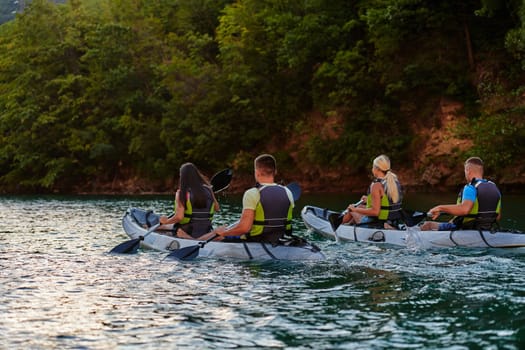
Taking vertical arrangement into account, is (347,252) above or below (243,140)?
below

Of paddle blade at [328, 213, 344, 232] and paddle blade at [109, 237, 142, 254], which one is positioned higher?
paddle blade at [328, 213, 344, 232]

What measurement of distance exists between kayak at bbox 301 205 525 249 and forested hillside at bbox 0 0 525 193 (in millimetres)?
15795

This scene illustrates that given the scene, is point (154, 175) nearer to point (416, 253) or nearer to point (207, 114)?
point (207, 114)

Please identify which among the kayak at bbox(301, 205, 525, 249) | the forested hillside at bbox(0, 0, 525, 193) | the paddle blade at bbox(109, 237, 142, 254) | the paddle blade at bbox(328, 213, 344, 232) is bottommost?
the paddle blade at bbox(109, 237, 142, 254)

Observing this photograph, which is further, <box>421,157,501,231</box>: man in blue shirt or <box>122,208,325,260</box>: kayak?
<box>421,157,501,231</box>: man in blue shirt

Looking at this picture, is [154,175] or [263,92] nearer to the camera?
[263,92]

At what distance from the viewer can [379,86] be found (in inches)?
1372

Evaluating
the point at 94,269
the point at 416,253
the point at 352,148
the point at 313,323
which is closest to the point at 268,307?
the point at 313,323

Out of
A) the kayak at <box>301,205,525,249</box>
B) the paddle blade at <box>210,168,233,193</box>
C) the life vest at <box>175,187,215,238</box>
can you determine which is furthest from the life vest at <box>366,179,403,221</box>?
the life vest at <box>175,187,215,238</box>

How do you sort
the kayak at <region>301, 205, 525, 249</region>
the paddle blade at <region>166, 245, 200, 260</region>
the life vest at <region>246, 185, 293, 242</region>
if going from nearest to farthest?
the life vest at <region>246, 185, 293, 242</region> → the paddle blade at <region>166, 245, 200, 260</region> → the kayak at <region>301, 205, 525, 249</region>

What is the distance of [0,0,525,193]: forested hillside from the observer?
31.9m

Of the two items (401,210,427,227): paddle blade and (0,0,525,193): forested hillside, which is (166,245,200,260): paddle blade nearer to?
(401,210,427,227): paddle blade

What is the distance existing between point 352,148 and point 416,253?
74.6 feet

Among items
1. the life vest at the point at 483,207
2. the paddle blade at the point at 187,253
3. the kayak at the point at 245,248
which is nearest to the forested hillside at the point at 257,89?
the life vest at the point at 483,207
